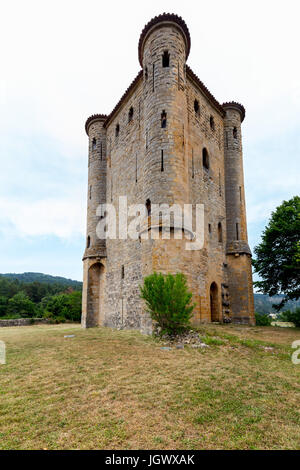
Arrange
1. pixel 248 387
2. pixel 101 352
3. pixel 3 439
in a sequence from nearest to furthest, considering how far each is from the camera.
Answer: pixel 3 439
pixel 248 387
pixel 101 352

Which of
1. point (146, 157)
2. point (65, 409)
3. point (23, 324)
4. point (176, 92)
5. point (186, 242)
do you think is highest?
point (176, 92)

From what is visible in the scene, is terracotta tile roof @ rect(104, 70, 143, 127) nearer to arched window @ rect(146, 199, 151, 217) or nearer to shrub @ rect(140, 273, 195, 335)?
arched window @ rect(146, 199, 151, 217)

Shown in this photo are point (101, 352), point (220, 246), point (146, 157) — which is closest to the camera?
point (101, 352)

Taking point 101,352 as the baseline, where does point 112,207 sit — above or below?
above

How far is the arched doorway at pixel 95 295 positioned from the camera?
17250mm

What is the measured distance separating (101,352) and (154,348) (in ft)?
4.92

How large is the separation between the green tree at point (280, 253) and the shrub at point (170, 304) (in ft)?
32.9

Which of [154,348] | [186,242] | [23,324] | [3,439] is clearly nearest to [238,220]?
[186,242]

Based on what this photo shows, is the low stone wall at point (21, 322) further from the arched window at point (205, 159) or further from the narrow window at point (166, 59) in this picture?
the narrow window at point (166, 59)

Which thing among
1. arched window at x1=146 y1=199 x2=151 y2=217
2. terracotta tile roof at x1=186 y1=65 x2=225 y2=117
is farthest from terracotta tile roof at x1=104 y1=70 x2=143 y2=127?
arched window at x1=146 y1=199 x2=151 y2=217

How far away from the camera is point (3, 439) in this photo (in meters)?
3.17

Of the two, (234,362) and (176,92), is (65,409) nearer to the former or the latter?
(234,362)

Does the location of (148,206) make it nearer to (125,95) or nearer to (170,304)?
(170,304)

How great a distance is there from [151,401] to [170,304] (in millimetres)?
4702
